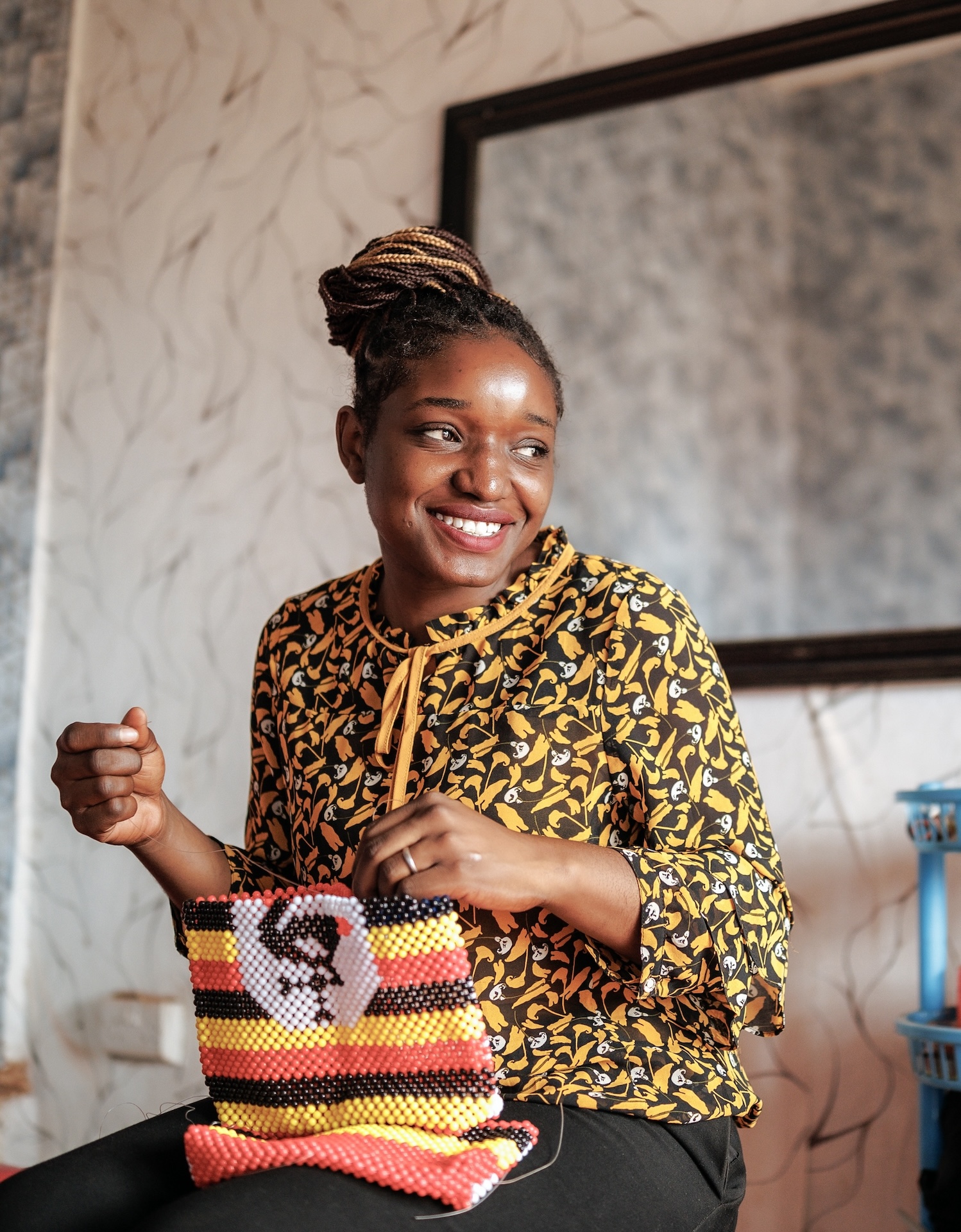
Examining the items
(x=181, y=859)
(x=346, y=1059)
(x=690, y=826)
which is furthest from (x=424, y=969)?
(x=181, y=859)

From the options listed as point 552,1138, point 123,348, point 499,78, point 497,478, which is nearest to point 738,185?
point 499,78

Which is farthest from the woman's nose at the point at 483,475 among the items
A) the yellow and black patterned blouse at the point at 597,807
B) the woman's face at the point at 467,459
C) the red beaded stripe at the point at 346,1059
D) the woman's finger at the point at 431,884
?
the red beaded stripe at the point at 346,1059

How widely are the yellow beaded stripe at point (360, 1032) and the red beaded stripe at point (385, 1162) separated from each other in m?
0.07

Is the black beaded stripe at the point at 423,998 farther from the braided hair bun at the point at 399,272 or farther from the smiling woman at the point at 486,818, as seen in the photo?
the braided hair bun at the point at 399,272

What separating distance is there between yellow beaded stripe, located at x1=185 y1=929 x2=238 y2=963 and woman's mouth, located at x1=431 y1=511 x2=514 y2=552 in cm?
45

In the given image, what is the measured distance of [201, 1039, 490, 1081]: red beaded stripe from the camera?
0.90 m

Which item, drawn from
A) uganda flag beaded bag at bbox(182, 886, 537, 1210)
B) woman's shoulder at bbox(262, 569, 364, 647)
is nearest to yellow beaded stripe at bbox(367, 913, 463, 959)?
uganda flag beaded bag at bbox(182, 886, 537, 1210)

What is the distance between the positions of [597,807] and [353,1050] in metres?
0.32

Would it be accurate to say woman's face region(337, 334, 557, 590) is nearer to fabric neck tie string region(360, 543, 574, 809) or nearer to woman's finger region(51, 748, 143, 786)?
fabric neck tie string region(360, 543, 574, 809)

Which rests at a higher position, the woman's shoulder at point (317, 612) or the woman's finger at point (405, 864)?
the woman's shoulder at point (317, 612)

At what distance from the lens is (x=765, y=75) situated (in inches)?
71.2

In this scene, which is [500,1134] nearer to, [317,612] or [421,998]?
[421,998]

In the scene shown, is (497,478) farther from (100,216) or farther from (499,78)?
(100,216)

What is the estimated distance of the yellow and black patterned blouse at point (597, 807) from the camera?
1043mm
